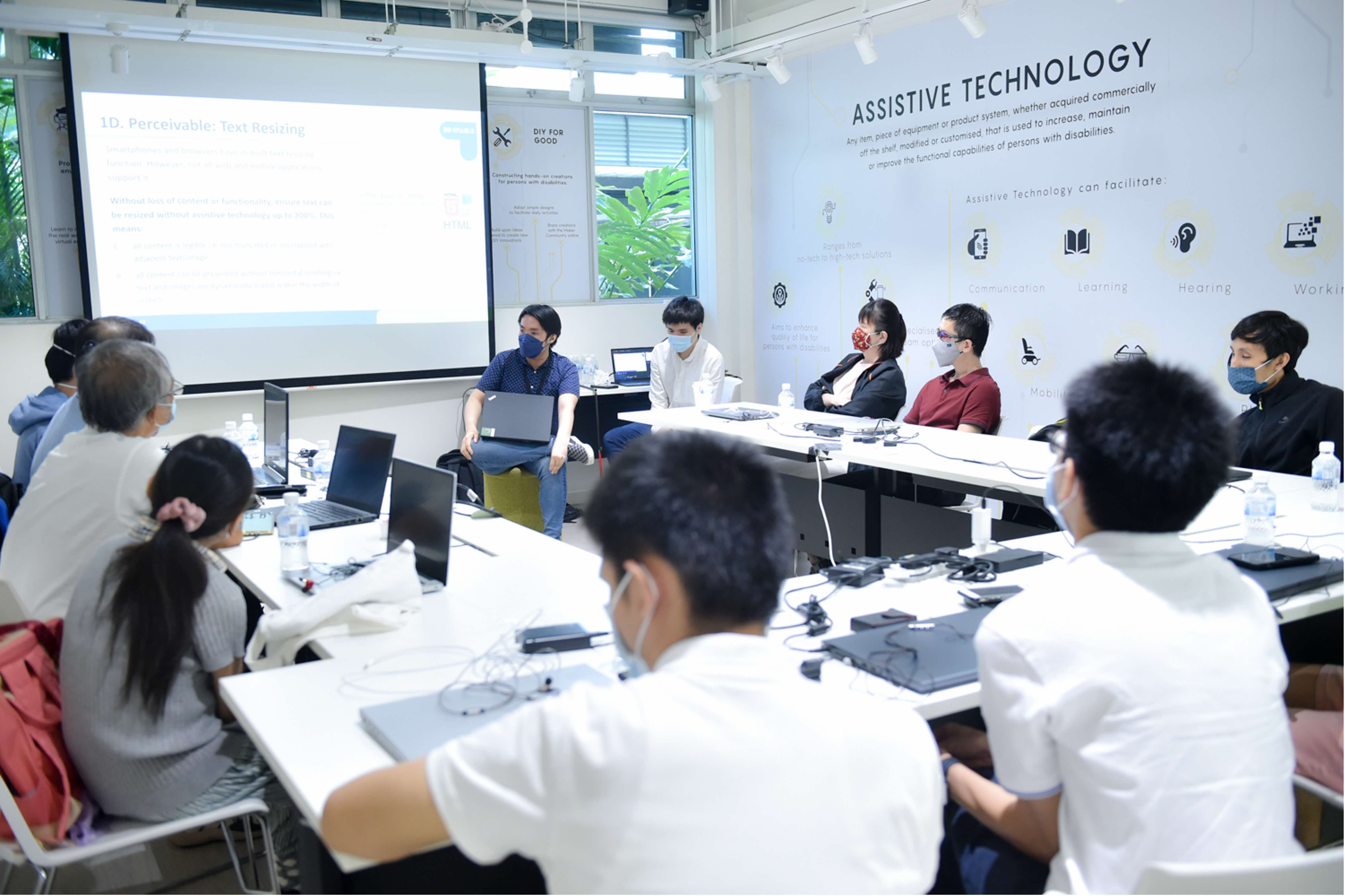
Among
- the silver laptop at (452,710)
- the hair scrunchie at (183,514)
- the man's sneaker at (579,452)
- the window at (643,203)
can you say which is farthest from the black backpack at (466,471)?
the silver laptop at (452,710)

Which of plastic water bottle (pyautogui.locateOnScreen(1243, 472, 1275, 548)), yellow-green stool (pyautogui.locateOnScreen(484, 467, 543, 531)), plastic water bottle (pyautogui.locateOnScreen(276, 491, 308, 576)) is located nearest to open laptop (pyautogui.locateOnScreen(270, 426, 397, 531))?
plastic water bottle (pyautogui.locateOnScreen(276, 491, 308, 576))

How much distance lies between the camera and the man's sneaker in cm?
519

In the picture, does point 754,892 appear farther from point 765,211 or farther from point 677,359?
point 765,211

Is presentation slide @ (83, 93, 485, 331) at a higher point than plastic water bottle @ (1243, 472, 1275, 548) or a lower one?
higher

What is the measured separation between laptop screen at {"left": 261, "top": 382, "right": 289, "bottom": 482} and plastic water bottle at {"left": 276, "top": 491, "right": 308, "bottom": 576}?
3.74ft

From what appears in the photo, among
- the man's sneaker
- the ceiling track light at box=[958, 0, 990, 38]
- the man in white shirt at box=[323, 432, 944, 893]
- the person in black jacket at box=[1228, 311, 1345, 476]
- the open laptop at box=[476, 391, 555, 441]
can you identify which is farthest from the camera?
the man's sneaker

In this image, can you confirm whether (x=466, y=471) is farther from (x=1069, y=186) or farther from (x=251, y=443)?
(x=1069, y=186)

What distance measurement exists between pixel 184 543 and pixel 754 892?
1.43 metres

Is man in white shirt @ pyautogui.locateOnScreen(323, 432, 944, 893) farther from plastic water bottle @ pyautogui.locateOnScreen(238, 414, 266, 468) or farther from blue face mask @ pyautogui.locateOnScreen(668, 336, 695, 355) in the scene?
blue face mask @ pyautogui.locateOnScreen(668, 336, 695, 355)

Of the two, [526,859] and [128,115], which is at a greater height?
[128,115]

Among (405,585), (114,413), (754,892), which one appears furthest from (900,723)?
(114,413)

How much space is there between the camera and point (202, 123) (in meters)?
5.70

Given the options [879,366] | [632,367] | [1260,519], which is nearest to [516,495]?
[879,366]

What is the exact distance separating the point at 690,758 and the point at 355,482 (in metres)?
2.64
